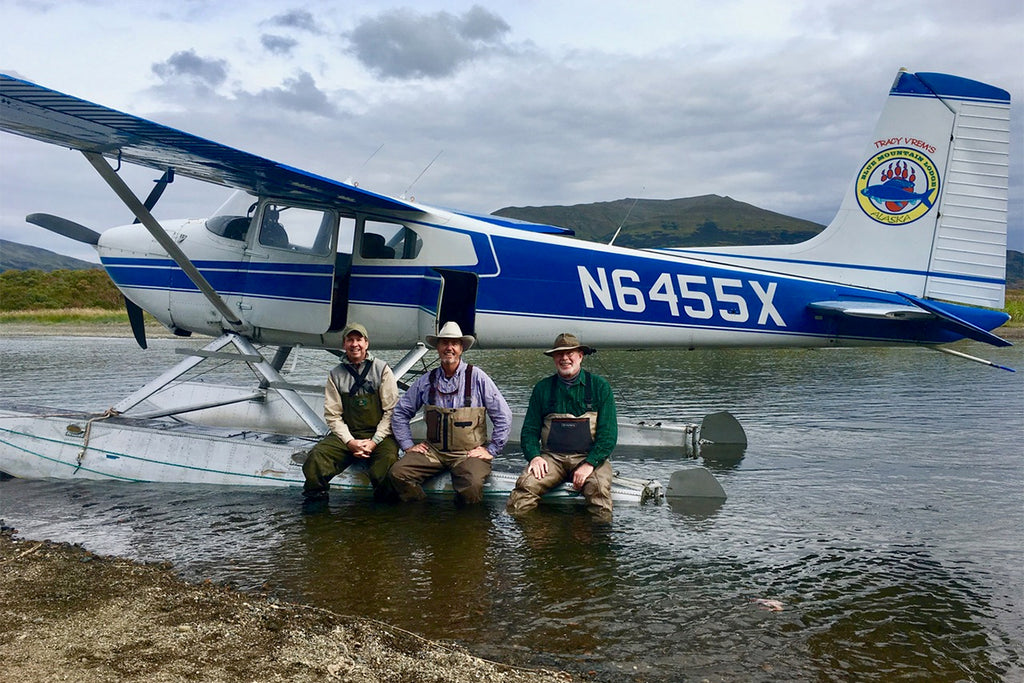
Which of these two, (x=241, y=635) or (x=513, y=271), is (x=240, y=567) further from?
(x=513, y=271)

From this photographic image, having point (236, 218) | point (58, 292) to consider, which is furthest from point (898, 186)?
point (58, 292)

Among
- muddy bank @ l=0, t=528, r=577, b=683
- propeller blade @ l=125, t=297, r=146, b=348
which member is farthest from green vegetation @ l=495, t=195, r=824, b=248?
muddy bank @ l=0, t=528, r=577, b=683

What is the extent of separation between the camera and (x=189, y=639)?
329 centimetres

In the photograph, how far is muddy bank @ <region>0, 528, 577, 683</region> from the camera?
9.82 ft

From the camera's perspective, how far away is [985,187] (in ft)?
23.4

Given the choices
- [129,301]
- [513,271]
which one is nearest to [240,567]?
[513,271]

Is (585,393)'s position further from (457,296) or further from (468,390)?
(457,296)

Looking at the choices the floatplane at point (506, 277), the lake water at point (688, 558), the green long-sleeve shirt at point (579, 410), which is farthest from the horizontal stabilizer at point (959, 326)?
the green long-sleeve shirt at point (579, 410)

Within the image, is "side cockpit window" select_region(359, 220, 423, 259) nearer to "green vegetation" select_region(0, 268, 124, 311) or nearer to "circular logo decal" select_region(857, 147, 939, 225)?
"circular logo decal" select_region(857, 147, 939, 225)

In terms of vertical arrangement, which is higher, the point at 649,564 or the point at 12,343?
the point at 649,564

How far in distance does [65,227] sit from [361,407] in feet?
14.4

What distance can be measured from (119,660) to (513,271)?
504cm

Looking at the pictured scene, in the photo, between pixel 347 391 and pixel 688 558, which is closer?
pixel 688 558

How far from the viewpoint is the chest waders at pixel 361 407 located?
612 centimetres
